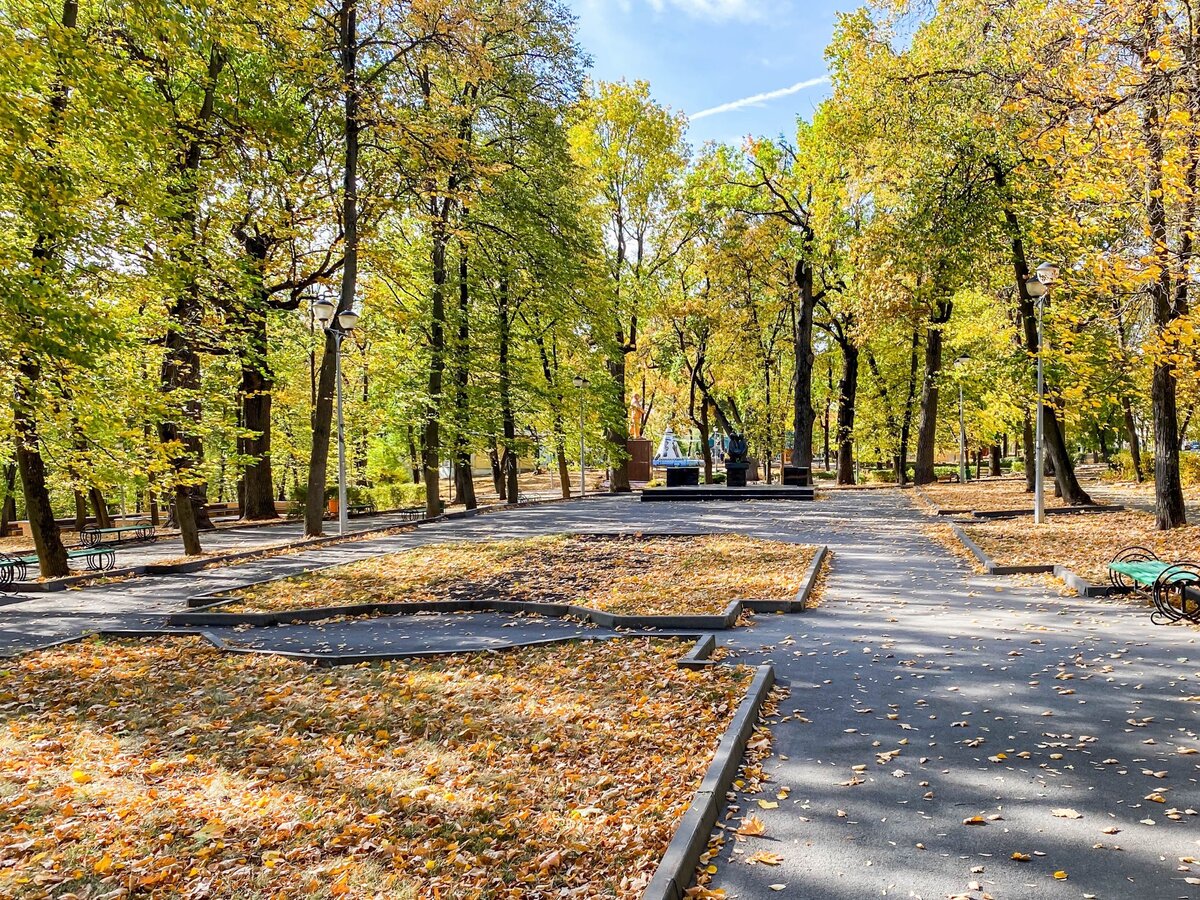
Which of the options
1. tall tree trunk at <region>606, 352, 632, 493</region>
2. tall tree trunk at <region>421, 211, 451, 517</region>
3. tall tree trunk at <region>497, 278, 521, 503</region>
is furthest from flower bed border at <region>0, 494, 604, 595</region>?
tall tree trunk at <region>606, 352, 632, 493</region>

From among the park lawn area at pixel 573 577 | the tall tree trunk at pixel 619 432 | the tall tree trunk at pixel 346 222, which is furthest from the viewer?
the tall tree trunk at pixel 619 432

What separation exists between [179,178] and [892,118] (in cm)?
1372

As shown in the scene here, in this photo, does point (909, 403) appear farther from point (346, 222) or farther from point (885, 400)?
point (346, 222)

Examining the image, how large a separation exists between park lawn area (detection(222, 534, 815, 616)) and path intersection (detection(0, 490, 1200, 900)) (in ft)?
2.52

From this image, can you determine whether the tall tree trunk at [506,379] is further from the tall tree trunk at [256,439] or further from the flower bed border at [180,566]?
the tall tree trunk at [256,439]

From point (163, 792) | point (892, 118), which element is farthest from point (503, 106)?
point (163, 792)

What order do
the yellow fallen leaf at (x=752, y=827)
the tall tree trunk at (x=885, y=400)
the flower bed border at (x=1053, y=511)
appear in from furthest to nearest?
the tall tree trunk at (x=885, y=400), the flower bed border at (x=1053, y=511), the yellow fallen leaf at (x=752, y=827)

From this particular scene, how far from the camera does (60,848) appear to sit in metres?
3.79

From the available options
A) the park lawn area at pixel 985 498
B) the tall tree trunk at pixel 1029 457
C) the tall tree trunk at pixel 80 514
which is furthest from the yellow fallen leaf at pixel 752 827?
the tall tree trunk at pixel 80 514

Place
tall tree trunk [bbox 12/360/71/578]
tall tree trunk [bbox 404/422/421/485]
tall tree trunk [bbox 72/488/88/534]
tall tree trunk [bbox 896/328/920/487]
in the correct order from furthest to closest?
tall tree trunk [bbox 896/328/920/487] → tall tree trunk [bbox 404/422/421/485] → tall tree trunk [bbox 72/488/88/534] → tall tree trunk [bbox 12/360/71/578]

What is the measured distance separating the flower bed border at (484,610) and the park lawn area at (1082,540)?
3.74m

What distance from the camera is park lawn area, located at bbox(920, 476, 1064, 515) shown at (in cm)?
1946

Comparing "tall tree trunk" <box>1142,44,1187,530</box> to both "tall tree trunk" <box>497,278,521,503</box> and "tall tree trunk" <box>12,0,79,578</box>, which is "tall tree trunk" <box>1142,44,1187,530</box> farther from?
"tall tree trunk" <box>497,278,521,503</box>

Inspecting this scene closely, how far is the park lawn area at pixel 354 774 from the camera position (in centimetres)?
358
